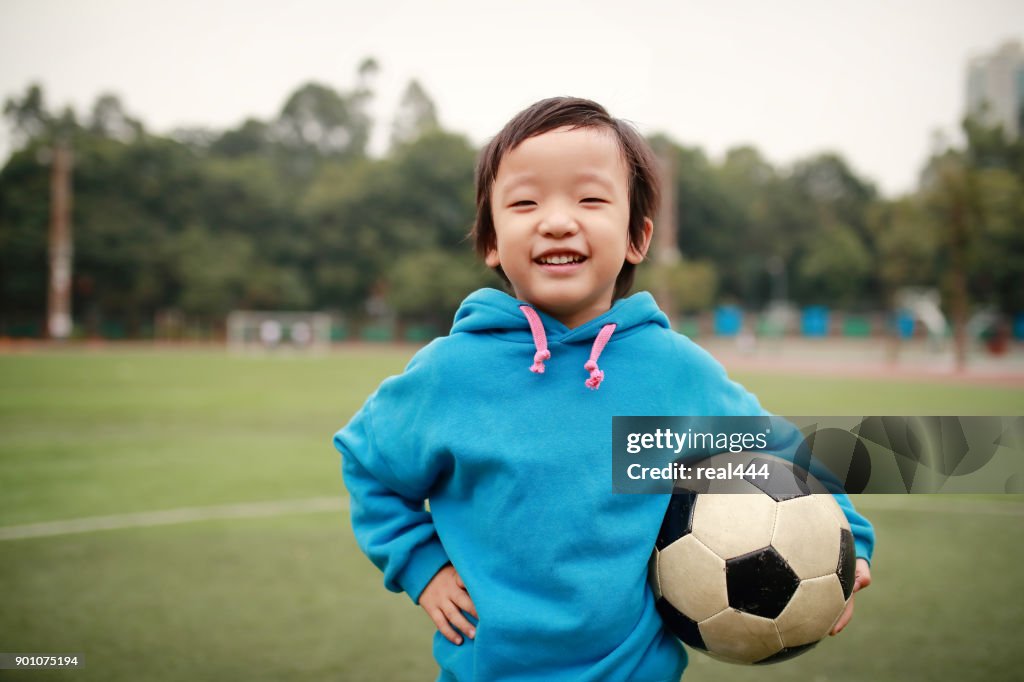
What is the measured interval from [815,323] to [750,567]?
49.2 meters

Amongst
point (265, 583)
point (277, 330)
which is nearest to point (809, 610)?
point (265, 583)

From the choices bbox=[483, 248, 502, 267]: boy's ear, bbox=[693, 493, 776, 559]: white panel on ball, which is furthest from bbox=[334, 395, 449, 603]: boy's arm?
bbox=[693, 493, 776, 559]: white panel on ball

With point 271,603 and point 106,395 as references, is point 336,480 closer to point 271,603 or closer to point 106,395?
point 271,603

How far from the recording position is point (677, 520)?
1657mm

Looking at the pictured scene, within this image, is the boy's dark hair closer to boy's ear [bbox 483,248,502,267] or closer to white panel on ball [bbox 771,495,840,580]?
boy's ear [bbox 483,248,502,267]

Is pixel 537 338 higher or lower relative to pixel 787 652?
higher

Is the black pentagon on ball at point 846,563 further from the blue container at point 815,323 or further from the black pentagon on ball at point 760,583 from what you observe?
the blue container at point 815,323

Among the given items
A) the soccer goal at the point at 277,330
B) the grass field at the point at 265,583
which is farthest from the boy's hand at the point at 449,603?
the soccer goal at the point at 277,330

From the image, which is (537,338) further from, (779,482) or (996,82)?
(996,82)

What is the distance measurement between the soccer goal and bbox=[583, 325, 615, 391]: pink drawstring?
31.8 meters

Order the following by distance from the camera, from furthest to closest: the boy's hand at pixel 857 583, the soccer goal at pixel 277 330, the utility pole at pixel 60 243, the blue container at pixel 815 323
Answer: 1. the blue container at pixel 815 323
2. the soccer goal at pixel 277 330
3. the utility pole at pixel 60 243
4. the boy's hand at pixel 857 583

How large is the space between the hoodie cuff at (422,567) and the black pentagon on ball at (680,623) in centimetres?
45

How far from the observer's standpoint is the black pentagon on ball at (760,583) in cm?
165

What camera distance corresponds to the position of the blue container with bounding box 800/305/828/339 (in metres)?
47.1
